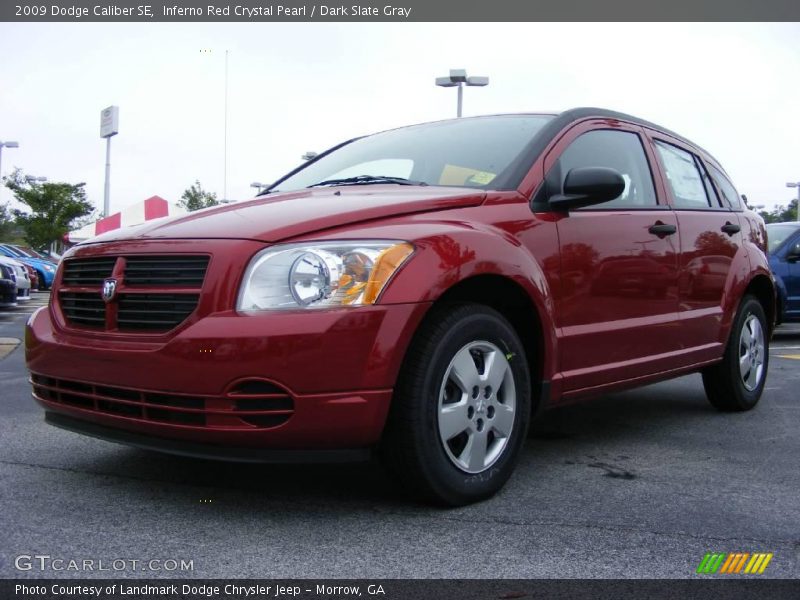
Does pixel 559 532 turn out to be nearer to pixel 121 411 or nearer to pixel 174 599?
pixel 174 599

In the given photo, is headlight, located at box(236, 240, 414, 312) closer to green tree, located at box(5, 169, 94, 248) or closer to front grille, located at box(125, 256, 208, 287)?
front grille, located at box(125, 256, 208, 287)

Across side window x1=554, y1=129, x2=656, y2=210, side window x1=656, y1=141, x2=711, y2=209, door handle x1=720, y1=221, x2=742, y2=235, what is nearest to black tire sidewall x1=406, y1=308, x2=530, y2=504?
side window x1=554, y1=129, x2=656, y2=210

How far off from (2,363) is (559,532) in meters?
6.13

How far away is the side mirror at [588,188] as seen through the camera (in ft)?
11.5

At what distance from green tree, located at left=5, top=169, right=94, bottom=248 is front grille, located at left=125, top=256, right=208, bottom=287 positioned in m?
39.7

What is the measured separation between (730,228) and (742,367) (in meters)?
0.85

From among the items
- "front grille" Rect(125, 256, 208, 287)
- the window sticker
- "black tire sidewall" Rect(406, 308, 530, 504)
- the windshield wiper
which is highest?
the window sticker

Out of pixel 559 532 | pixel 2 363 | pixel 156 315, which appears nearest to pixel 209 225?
pixel 156 315

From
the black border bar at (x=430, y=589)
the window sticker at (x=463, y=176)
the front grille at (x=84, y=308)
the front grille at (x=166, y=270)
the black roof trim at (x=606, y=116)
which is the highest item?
the black roof trim at (x=606, y=116)

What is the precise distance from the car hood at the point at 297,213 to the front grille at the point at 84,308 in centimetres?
23

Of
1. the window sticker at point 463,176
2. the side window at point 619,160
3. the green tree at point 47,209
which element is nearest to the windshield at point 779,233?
the side window at point 619,160

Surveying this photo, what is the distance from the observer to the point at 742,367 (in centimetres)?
515

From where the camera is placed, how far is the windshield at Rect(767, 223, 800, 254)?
34.6 feet

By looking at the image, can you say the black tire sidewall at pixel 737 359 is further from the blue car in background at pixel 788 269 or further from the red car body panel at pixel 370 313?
the blue car in background at pixel 788 269
